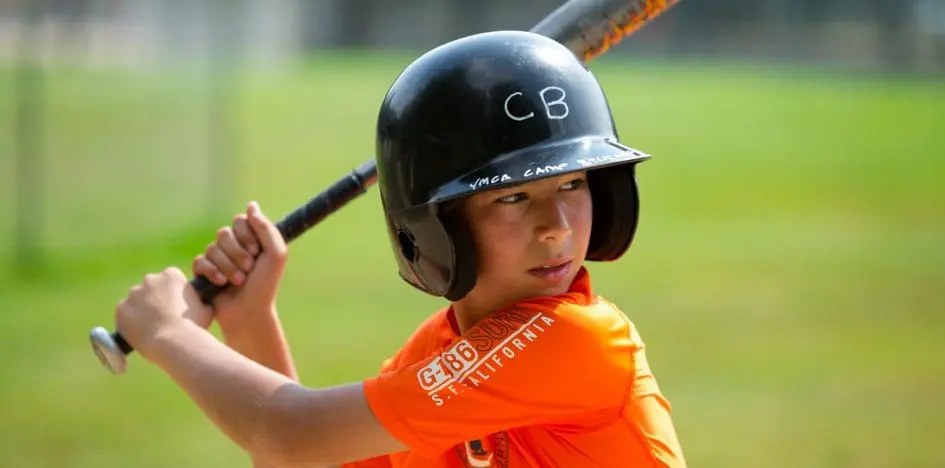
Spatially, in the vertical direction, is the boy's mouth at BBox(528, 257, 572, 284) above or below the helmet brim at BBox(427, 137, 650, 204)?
below

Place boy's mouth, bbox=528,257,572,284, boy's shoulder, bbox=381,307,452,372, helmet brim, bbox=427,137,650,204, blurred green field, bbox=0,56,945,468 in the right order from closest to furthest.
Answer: helmet brim, bbox=427,137,650,204, boy's mouth, bbox=528,257,572,284, boy's shoulder, bbox=381,307,452,372, blurred green field, bbox=0,56,945,468

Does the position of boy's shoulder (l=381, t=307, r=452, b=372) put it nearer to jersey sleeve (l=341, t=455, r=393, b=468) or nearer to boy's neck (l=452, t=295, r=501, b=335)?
boy's neck (l=452, t=295, r=501, b=335)

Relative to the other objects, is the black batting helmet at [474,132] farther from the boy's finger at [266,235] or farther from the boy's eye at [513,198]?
the boy's finger at [266,235]

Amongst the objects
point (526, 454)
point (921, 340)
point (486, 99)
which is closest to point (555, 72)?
point (486, 99)

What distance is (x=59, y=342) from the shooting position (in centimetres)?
958

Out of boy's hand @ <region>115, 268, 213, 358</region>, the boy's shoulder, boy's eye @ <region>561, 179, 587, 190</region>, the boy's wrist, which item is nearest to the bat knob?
boy's hand @ <region>115, 268, 213, 358</region>

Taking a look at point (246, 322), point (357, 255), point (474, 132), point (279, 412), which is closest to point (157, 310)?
point (246, 322)

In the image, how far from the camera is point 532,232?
273 cm

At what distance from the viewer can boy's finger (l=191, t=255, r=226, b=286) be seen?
331cm

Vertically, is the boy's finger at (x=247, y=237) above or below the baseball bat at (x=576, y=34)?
below

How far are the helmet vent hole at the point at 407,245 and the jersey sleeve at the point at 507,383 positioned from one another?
0.92 feet

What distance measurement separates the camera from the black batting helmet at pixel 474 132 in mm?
2758

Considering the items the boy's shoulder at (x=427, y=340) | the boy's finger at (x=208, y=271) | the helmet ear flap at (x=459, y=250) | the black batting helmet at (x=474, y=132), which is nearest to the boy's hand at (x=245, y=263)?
the boy's finger at (x=208, y=271)

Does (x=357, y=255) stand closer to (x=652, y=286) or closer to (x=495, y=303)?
(x=652, y=286)
